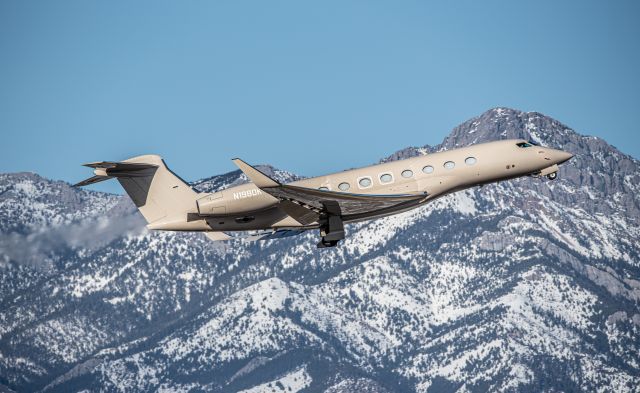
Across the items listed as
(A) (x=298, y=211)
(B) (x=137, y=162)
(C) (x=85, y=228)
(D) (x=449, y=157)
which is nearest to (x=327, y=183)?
(A) (x=298, y=211)

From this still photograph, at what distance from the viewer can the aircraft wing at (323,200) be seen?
6650 cm

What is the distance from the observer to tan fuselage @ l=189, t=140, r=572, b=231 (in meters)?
71.9

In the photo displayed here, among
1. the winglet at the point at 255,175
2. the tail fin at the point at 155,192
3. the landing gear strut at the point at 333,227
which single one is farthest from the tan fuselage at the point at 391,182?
the winglet at the point at 255,175

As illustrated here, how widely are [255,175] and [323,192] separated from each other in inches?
222

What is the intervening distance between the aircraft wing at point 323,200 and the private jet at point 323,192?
0.06 m

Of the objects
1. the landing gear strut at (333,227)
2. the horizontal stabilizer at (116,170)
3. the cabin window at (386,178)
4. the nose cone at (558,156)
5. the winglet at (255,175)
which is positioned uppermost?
the horizontal stabilizer at (116,170)

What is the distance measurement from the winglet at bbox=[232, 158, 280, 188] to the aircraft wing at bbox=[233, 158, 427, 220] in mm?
53

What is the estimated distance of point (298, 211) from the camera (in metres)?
70.4

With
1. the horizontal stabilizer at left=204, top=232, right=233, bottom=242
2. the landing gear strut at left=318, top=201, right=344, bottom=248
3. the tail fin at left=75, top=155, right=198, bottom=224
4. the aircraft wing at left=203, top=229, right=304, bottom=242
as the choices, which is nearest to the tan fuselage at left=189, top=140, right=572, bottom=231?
the landing gear strut at left=318, top=201, right=344, bottom=248

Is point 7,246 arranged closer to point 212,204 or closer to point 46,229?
point 46,229

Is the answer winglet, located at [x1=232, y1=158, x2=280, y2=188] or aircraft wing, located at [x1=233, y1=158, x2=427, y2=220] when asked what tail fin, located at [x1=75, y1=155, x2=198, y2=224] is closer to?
aircraft wing, located at [x1=233, y1=158, x2=427, y2=220]

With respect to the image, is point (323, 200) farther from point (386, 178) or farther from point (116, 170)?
point (116, 170)

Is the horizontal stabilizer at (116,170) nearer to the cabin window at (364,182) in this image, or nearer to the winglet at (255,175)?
the winglet at (255,175)

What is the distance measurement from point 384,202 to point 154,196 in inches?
610
